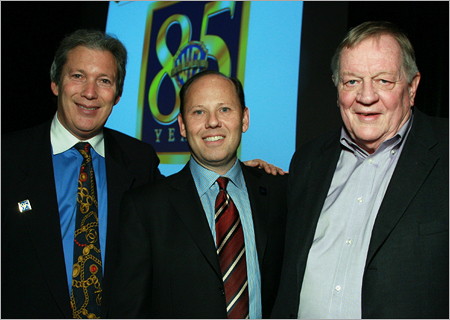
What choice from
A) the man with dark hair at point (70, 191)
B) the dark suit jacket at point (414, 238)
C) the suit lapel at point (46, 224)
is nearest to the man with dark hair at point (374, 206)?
the dark suit jacket at point (414, 238)

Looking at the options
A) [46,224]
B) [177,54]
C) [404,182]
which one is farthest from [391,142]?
[177,54]

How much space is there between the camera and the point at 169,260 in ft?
5.51

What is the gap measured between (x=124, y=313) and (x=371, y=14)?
6.69ft

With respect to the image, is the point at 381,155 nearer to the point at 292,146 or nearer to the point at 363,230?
the point at 363,230

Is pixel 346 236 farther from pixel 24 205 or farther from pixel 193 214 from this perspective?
pixel 24 205

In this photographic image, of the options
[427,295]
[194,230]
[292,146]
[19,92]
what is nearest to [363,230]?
[427,295]

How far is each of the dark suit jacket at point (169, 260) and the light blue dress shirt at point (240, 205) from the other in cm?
3

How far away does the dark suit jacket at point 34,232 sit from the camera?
1777 mm

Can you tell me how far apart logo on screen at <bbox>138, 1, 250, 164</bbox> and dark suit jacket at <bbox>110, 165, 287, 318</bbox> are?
1350mm

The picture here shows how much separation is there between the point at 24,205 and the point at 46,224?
12 cm

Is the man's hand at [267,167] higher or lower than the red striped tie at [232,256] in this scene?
higher

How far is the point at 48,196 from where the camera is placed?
1876 mm

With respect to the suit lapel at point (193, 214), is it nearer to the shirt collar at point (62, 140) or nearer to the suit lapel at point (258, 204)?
the suit lapel at point (258, 204)

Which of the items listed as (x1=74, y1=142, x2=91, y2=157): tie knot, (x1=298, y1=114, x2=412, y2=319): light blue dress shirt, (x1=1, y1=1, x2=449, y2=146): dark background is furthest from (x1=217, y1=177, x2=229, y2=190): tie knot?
(x1=1, y1=1, x2=449, y2=146): dark background
